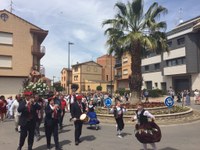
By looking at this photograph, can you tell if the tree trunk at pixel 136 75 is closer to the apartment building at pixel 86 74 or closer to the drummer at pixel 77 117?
the drummer at pixel 77 117

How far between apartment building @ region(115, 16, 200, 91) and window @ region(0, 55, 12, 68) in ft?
69.2

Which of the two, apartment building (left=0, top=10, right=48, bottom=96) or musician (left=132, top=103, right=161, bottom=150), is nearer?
musician (left=132, top=103, right=161, bottom=150)

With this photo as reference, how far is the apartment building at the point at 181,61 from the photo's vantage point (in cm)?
3753

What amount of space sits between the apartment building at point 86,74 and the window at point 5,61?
4384cm

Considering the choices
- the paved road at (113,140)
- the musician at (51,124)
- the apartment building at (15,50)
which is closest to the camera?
the musician at (51,124)

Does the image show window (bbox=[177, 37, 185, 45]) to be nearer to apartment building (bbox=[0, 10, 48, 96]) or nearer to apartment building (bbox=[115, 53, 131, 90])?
apartment building (bbox=[115, 53, 131, 90])

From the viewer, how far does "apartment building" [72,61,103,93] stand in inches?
3022

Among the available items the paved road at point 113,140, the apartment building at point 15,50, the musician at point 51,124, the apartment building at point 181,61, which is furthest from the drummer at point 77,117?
the apartment building at point 181,61

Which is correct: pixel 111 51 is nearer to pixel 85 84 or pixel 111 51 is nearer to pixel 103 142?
pixel 103 142

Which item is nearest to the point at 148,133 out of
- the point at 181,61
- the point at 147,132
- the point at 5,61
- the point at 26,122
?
the point at 147,132

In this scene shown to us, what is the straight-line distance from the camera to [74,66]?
83000mm

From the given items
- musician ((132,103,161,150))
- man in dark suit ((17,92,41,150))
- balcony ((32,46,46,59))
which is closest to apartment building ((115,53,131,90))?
balcony ((32,46,46,59))

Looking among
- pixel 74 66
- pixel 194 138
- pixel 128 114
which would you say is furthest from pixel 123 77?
pixel 194 138

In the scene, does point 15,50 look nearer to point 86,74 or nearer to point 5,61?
point 5,61
